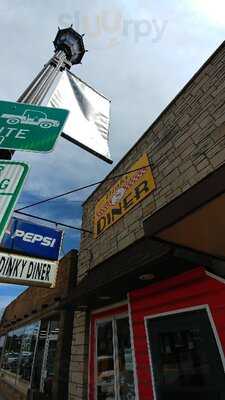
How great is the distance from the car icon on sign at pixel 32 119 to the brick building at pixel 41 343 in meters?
4.55

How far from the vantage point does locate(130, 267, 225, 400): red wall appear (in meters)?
3.59

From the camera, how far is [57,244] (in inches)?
247

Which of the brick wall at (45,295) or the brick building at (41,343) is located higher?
the brick wall at (45,295)

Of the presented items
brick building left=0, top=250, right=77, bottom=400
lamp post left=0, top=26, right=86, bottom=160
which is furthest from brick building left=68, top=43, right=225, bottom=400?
lamp post left=0, top=26, right=86, bottom=160

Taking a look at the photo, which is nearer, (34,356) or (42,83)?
(42,83)

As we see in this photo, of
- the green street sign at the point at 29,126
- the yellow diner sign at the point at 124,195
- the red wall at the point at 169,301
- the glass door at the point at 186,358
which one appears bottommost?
the glass door at the point at 186,358

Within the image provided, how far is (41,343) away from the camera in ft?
28.7

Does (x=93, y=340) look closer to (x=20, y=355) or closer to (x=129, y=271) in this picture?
(x=129, y=271)

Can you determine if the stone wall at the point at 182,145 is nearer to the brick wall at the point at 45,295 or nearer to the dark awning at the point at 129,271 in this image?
the dark awning at the point at 129,271

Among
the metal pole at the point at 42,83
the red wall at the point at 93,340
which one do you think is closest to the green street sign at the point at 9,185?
the metal pole at the point at 42,83

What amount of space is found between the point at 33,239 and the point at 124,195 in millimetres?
2448

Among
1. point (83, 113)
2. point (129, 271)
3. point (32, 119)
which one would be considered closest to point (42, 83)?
point (83, 113)

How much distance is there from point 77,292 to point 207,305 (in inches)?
106

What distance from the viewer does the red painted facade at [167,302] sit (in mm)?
3596
